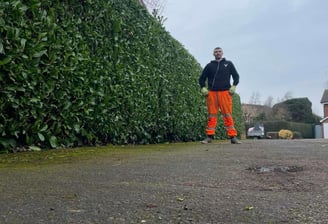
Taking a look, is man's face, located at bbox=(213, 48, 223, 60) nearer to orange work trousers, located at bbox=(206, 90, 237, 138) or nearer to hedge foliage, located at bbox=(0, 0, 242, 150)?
orange work trousers, located at bbox=(206, 90, 237, 138)

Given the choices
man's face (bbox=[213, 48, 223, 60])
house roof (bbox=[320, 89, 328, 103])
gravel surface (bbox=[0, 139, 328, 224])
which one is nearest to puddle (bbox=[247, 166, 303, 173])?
gravel surface (bbox=[0, 139, 328, 224])

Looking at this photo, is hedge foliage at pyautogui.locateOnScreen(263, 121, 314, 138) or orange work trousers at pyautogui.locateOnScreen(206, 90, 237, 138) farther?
hedge foliage at pyautogui.locateOnScreen(263, 121, 314, 138)

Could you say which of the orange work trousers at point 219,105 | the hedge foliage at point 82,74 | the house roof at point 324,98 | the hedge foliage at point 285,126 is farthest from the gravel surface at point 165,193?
the house roof at point 324,98

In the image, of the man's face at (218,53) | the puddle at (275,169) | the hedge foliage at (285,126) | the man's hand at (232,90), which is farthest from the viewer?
the hedge foliage at (285,126)

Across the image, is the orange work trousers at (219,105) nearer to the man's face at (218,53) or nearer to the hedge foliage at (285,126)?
the man's face at (218,53)

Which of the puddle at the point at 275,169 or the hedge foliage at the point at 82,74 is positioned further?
the hedge foliage at the point at 82,74

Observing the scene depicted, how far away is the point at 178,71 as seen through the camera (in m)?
9.12

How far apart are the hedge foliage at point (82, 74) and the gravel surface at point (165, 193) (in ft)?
3.82

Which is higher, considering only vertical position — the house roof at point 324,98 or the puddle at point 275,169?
the house roof at point 324,98

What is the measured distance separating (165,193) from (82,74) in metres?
3.05

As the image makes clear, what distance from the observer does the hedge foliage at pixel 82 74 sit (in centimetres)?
403

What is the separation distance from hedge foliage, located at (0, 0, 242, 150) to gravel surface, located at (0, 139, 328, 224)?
1.16m

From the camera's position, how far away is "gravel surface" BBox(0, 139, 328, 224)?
5.79 feet

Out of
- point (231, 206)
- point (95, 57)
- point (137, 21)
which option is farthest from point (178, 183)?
point (137, 21)
